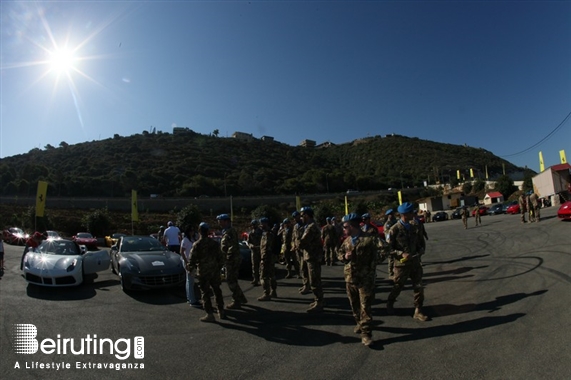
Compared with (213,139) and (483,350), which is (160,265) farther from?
(213,139)

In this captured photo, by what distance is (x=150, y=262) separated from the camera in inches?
323

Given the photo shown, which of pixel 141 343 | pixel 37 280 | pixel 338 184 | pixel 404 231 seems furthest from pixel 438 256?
pixel 338 184

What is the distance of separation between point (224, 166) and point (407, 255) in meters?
102

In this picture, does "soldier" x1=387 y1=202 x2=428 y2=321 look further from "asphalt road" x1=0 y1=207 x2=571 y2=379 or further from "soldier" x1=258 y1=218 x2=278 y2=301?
"soldier" x1=258 y1=218 x2=278 y2=301

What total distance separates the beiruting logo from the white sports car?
10.4 feet

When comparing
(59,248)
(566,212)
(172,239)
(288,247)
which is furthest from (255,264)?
(566,212)

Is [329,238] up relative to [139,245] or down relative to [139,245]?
down

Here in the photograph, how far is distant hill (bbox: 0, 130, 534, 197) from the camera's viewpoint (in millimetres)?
77312

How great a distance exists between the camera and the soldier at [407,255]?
556 centimetres

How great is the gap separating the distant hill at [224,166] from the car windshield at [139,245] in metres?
71.6

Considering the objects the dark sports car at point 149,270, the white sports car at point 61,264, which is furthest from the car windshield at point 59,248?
the dark sports car at point 149,270

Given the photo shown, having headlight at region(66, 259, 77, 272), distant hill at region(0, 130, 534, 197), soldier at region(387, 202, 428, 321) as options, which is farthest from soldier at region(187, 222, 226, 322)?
distant hill at region(0, 130, 534, 197)

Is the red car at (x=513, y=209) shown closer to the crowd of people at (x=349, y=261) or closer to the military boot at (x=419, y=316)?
the crowd of people at (x=349, y=261)

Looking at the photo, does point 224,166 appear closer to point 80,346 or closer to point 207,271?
point 207,271
